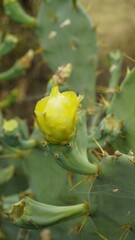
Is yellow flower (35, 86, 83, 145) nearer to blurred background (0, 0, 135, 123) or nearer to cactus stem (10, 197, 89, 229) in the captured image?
cactus stem (10, 197, 89, 229)

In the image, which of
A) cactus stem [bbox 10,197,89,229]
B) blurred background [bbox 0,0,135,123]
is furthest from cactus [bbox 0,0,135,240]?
blurred background [bbox 0,0,135,123]

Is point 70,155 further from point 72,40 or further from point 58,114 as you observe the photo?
point 72,40

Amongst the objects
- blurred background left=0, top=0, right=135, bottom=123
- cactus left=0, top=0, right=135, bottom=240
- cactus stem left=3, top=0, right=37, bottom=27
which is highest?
cactus stem left=3, top=0, right=37, bottom=27

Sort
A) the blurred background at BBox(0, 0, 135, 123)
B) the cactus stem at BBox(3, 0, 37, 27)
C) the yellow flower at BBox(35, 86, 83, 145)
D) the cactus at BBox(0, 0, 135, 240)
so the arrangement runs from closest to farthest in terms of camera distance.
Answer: the yellow flower at BBox(35, 86, 83, 145) → the cactus at BBox(0, 0, 135, 240) → the cactus stem at BBox(3, 0, 37, 27) → the blurred background at BBox(0, 0, 135, 123)

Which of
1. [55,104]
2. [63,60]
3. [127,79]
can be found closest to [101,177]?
[55,104]

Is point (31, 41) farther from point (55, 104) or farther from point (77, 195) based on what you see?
point (55, 104)

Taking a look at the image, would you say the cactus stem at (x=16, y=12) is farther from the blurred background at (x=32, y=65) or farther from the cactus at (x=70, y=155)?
the blurred background at (x=32, y=65)

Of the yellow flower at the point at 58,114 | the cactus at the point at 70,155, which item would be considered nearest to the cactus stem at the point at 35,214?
the cactus at the point at 70,155
